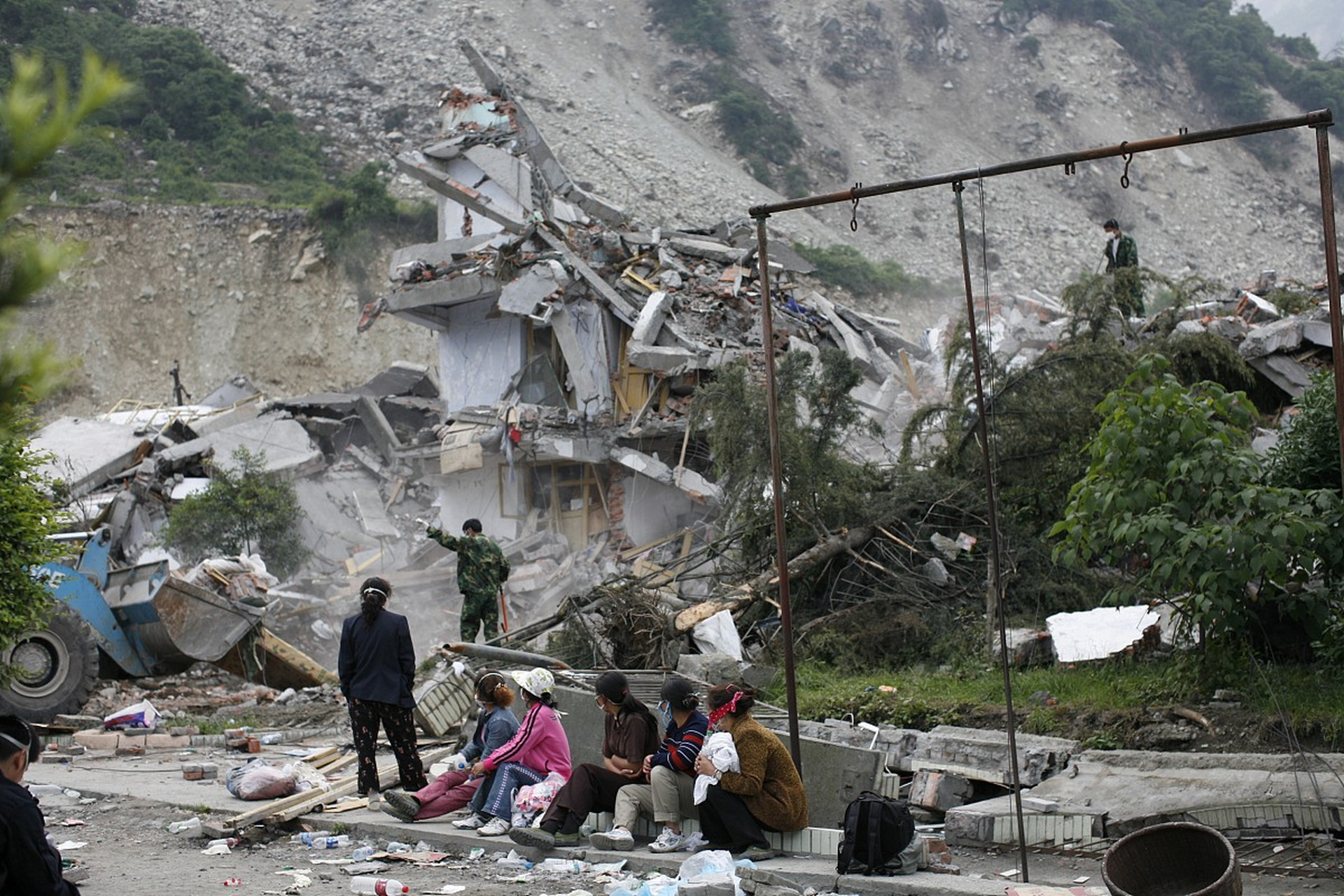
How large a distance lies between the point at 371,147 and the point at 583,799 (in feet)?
163

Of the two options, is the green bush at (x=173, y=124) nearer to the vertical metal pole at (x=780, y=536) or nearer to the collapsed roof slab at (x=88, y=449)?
the collapsed roof slab at (x=88, y=449)

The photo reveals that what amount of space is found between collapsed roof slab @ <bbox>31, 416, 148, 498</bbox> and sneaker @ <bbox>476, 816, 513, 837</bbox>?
685 inches

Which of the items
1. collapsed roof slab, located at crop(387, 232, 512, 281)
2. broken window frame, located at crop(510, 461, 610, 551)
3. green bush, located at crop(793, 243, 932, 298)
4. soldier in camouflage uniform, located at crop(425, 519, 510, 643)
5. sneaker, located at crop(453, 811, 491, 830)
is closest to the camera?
sneaker, located at crop(453, 811, 491, 830)

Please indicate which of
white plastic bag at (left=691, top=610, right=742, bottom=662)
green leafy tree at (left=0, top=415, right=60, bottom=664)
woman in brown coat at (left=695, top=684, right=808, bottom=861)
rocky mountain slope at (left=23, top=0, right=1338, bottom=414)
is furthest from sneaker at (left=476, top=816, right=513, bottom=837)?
rocky mountain slope at (left=23, top=0, right=1338, bottom=414)

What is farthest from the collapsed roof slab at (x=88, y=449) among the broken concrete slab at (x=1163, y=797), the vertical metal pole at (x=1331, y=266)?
the vertical metal pole at (x=1331, y=266)

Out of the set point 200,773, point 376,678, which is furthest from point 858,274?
point 376,678

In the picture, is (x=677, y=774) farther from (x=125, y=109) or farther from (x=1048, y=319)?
(x=125, y=109)

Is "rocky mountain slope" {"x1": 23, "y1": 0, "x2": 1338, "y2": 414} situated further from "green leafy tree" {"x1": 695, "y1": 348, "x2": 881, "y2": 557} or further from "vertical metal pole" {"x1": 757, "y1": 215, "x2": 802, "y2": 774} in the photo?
"vertical metal pole" {"x1": 757, "y1": 215, "x2": 802, "y2": 774}

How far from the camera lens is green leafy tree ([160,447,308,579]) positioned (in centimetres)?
2150

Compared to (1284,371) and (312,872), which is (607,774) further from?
(1284,371)

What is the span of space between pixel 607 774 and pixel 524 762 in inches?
26.2

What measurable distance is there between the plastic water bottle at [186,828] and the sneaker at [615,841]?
2443 mm

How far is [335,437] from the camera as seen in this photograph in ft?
88.1

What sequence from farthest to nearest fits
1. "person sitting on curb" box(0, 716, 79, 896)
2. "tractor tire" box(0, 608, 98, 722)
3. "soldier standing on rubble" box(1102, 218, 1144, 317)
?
"soldier standing on rubble" box(1102, 218, 1144, 317) < "tractor tire" box(0, 608, 98, 722) < "person sitting on curb" box(0, 716, 79, 896)
